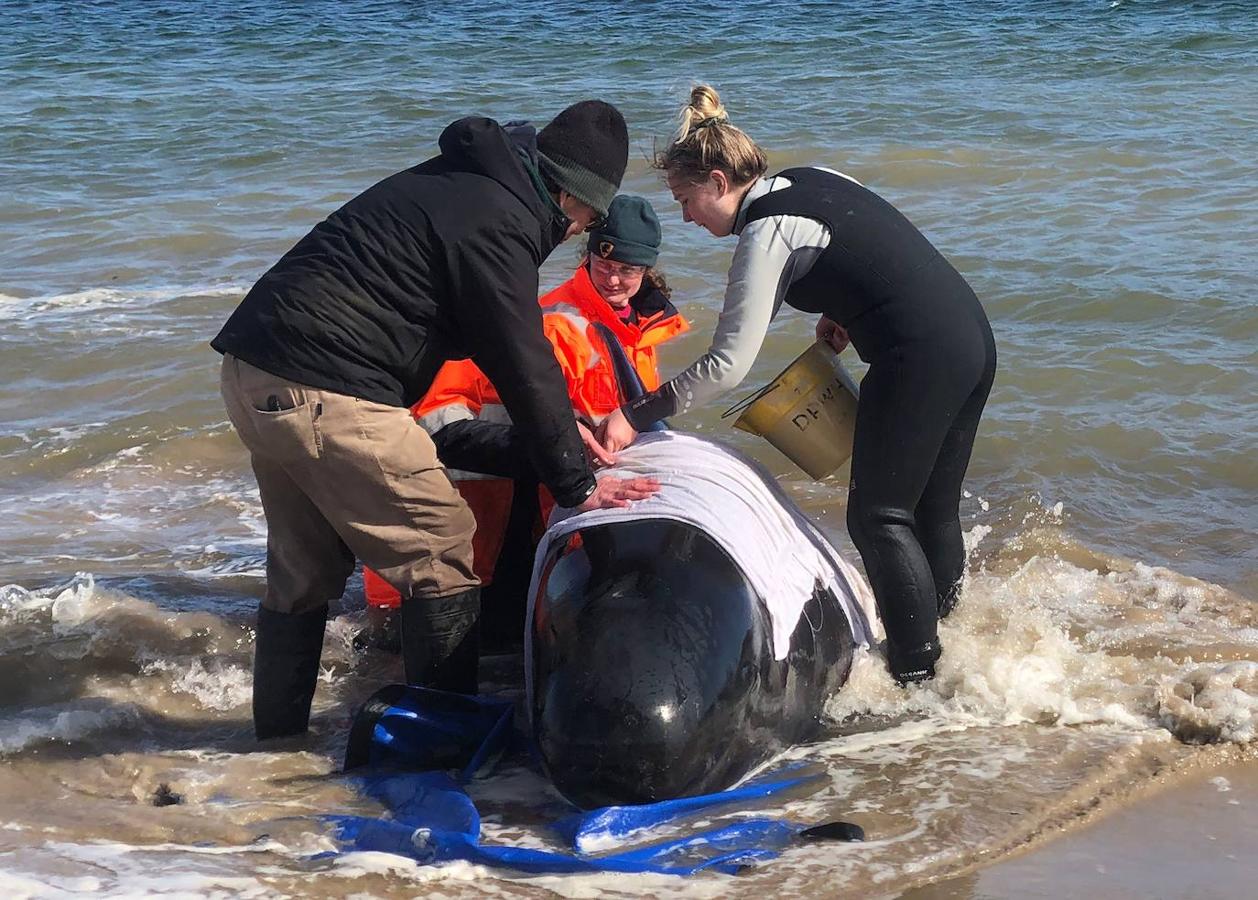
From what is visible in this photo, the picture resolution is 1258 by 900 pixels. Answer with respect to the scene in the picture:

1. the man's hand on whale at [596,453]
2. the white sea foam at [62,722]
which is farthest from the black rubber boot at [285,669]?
the man's hand on whale at [596,453]

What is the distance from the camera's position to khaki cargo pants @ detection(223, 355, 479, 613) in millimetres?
4215

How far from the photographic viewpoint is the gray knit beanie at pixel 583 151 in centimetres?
426

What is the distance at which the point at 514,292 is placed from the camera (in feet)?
13.6

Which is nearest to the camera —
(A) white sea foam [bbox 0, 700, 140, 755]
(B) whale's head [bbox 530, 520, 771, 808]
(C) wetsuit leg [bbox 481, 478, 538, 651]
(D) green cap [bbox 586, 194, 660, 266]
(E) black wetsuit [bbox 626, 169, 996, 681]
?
(B) whale's head [bbox 530, 520, 771, 808]

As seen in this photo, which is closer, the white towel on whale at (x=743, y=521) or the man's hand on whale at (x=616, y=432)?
the white towel on whale at (x=743, y=521)

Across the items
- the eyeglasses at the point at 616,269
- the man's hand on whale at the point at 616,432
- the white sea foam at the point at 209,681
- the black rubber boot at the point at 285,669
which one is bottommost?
the white sea foam at the point at 209,681

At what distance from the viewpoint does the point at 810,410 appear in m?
5.10

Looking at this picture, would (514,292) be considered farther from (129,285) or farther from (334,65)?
(334,65)

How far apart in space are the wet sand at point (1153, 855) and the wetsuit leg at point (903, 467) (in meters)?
0.91

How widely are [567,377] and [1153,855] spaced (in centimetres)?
233

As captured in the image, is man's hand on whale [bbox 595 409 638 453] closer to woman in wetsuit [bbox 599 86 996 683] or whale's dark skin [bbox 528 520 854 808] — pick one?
woman in wetsuit [bbox 599 86 996 683]

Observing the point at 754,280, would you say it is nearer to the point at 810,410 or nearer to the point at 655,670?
the point at 810,410

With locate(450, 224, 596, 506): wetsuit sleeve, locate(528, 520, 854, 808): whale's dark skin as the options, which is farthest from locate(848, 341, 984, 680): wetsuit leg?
locate(450, 224, 596, 506): wetsuit sleeve

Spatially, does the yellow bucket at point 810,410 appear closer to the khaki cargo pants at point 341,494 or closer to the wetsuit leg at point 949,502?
the wetsuit leg at point 949,502
